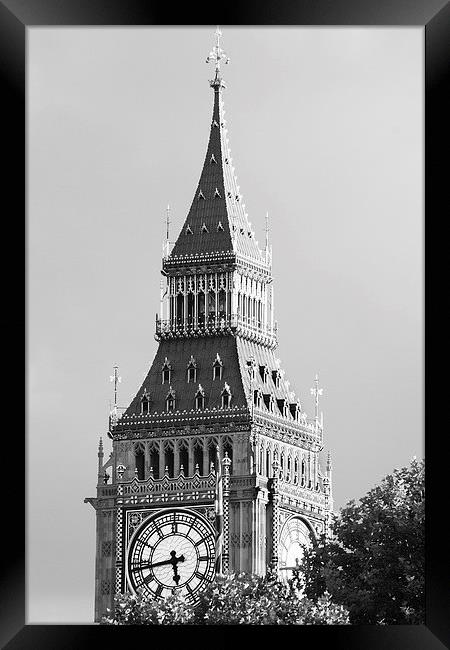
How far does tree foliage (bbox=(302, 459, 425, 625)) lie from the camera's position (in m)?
65.0

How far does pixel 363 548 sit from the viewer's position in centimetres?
6962

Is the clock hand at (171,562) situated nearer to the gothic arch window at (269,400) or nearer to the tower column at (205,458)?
the tower column at (205,458)

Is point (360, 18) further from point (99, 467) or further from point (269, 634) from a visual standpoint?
point (99, 467)

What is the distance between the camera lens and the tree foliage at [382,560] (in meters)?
65.0

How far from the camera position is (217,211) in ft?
415

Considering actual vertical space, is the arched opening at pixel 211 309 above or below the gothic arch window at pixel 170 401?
above

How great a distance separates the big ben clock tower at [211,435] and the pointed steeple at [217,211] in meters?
0.07

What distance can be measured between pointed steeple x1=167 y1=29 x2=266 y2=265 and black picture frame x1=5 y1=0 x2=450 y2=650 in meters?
110

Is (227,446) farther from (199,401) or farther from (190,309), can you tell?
(190,309)

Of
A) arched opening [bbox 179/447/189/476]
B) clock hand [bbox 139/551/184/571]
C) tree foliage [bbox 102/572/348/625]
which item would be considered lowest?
tree foliage [bbox 102/572/348/625]

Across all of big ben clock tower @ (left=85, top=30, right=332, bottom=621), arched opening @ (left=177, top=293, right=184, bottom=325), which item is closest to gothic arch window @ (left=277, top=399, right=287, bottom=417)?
big ben clock tower @ (left=85, top=30, right=332, bottom=621)

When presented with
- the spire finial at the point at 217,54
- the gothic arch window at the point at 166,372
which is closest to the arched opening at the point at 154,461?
the gothic arch window at the point at 166,372

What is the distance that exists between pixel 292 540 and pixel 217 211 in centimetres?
1943

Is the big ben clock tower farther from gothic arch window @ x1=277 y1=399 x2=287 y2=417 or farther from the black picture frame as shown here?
the black picture frame
